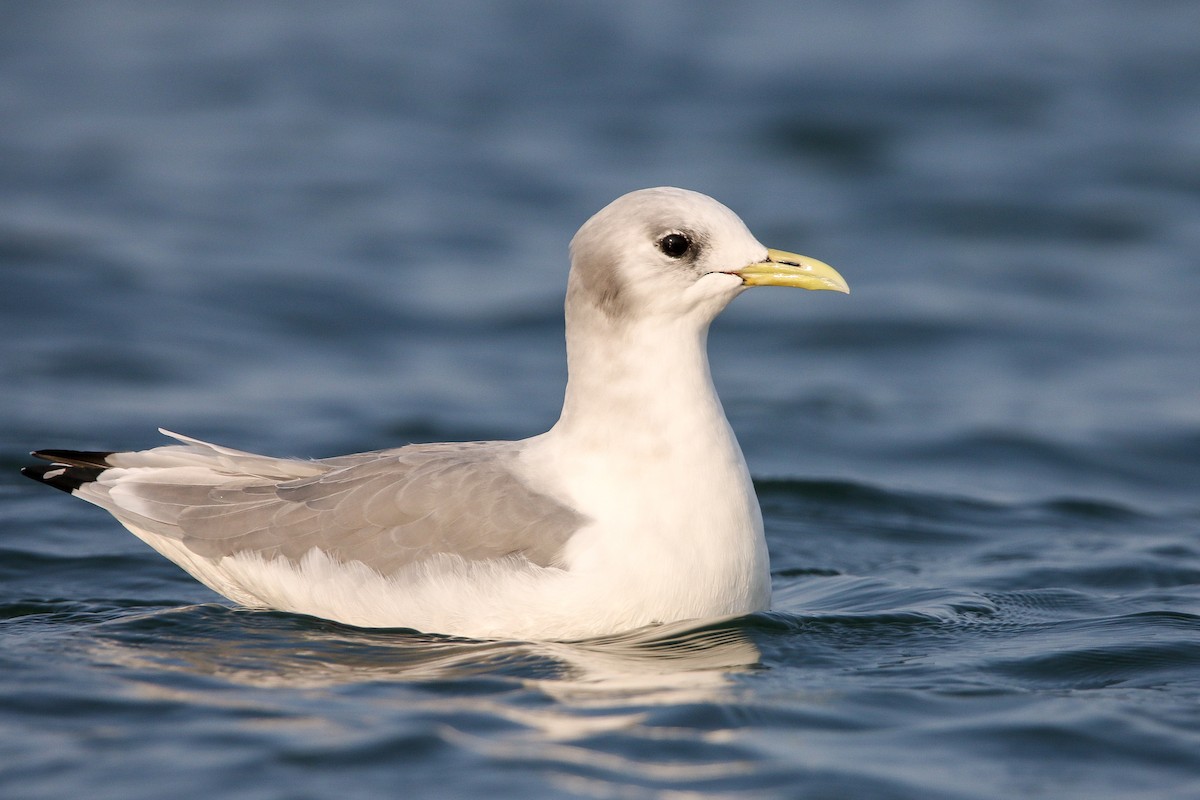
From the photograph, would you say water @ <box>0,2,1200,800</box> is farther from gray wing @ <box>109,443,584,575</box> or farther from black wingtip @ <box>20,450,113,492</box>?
black wingtip @ <box>20,450,113,492</box>

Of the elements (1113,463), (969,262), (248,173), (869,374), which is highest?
(248,173)

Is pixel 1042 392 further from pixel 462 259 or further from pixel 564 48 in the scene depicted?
pixel 564 48

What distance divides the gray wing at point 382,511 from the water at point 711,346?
0.36 metres

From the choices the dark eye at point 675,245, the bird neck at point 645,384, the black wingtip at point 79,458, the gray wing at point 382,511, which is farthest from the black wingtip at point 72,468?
the dark eye at point 675,245

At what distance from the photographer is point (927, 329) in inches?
507

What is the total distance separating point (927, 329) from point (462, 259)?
419 cm

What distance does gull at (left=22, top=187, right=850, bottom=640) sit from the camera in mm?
6262

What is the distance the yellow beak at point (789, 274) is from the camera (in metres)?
6.38

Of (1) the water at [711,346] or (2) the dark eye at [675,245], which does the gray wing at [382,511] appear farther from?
(2) the dark eye at [675,245]

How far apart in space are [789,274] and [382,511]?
1.94 meters

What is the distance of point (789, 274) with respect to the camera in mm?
6395

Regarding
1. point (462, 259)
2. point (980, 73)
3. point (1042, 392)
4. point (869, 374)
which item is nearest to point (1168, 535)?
point (1042, 392)

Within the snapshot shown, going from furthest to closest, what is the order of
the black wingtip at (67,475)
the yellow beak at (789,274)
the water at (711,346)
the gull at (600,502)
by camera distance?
the black wingtip at (67,475) → the yellow beak at (789,274) → the gull at (600,502) → the water at (711,346)

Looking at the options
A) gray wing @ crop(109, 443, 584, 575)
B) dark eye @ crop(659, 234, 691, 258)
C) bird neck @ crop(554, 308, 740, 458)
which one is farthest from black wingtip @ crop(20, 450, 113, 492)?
dark eye @ crop(659, 234, 691, 258)
